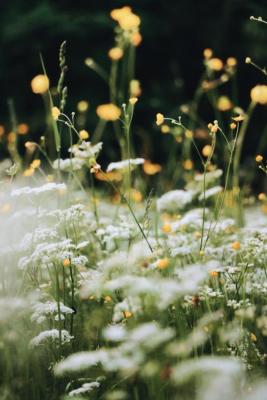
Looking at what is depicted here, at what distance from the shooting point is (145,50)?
20.6 ft

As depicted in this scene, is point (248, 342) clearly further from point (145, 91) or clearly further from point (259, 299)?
point (145, 91)

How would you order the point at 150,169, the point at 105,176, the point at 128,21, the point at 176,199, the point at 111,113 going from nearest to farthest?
the point at 105,176, the point at 176,199, the point at 128,21, the point at 111,113, the point at 150,169

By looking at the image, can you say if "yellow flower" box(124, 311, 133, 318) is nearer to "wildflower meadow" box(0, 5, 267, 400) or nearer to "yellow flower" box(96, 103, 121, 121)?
"wildflower meadow" box(0, 5, 267, 400)

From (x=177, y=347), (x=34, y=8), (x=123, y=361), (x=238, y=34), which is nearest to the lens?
(x=123, y=361)

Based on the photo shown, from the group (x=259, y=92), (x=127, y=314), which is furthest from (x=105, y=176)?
(x=259, y=92)

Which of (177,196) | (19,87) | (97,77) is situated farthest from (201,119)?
(177,196)

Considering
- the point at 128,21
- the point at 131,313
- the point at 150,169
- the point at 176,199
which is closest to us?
the point at 131,313

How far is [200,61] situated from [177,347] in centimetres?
538

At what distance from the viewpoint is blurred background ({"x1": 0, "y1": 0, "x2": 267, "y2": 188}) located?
5754 mm

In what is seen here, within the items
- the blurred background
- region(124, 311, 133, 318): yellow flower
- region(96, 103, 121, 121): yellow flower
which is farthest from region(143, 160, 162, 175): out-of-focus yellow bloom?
the blurred background

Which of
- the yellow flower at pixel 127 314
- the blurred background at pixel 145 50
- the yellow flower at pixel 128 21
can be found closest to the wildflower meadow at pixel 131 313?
the yellow flower at pixel 127 314

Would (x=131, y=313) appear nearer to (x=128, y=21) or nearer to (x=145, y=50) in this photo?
(x=128, y=21)

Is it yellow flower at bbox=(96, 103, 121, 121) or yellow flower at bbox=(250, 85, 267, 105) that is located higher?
yellow flower at bbox=(250, 85, 267, 105)

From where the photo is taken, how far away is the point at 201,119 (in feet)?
20.1
